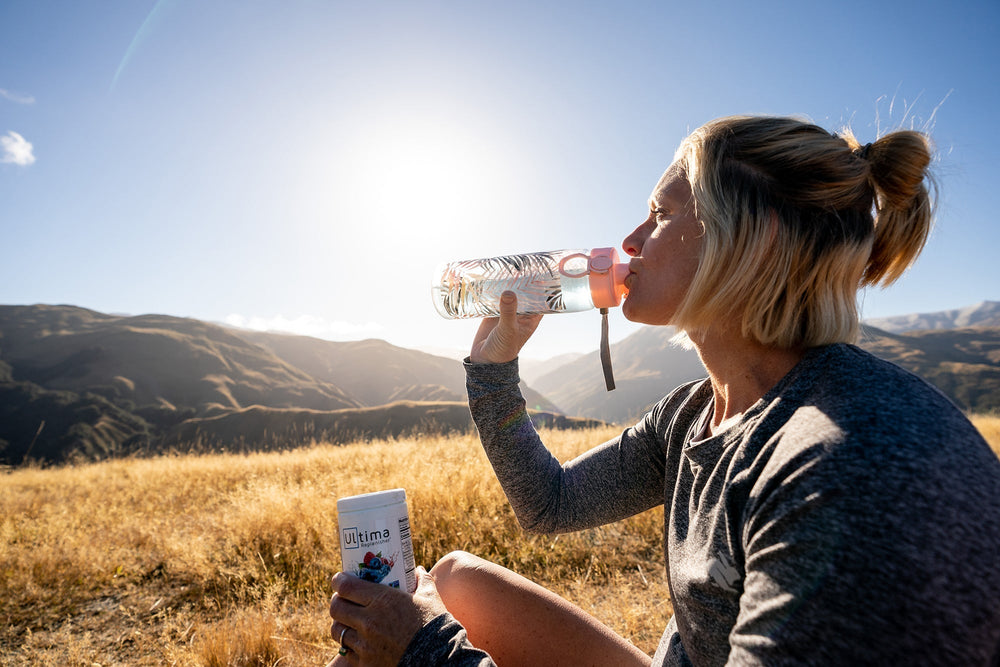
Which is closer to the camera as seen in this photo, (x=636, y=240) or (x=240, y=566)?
(x=636, y=240)

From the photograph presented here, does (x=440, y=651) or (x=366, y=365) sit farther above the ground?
(x=440, y=651)

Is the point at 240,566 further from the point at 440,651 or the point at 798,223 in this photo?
the point at 798,223

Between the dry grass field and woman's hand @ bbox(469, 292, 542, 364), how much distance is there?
1725 millimetres

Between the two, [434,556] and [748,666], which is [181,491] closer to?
[434,556]

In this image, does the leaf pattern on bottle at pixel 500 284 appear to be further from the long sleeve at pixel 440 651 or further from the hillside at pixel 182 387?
the hillside at pixel 182 387

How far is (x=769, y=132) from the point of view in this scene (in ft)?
4.54

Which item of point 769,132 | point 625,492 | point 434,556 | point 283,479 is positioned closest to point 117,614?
point 434,556

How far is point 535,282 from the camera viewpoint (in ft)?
7.34

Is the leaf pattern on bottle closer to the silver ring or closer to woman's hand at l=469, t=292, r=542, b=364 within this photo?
woman's hand at l=469, t=292, r=542, b=364

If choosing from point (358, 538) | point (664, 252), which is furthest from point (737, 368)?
point (358, 538)

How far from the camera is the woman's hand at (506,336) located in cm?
187

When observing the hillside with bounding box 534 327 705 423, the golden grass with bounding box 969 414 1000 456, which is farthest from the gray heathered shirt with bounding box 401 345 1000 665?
the hillside with bounding box 534 327 705 423

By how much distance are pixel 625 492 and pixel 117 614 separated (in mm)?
3375

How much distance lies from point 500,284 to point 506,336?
1.71 ft
